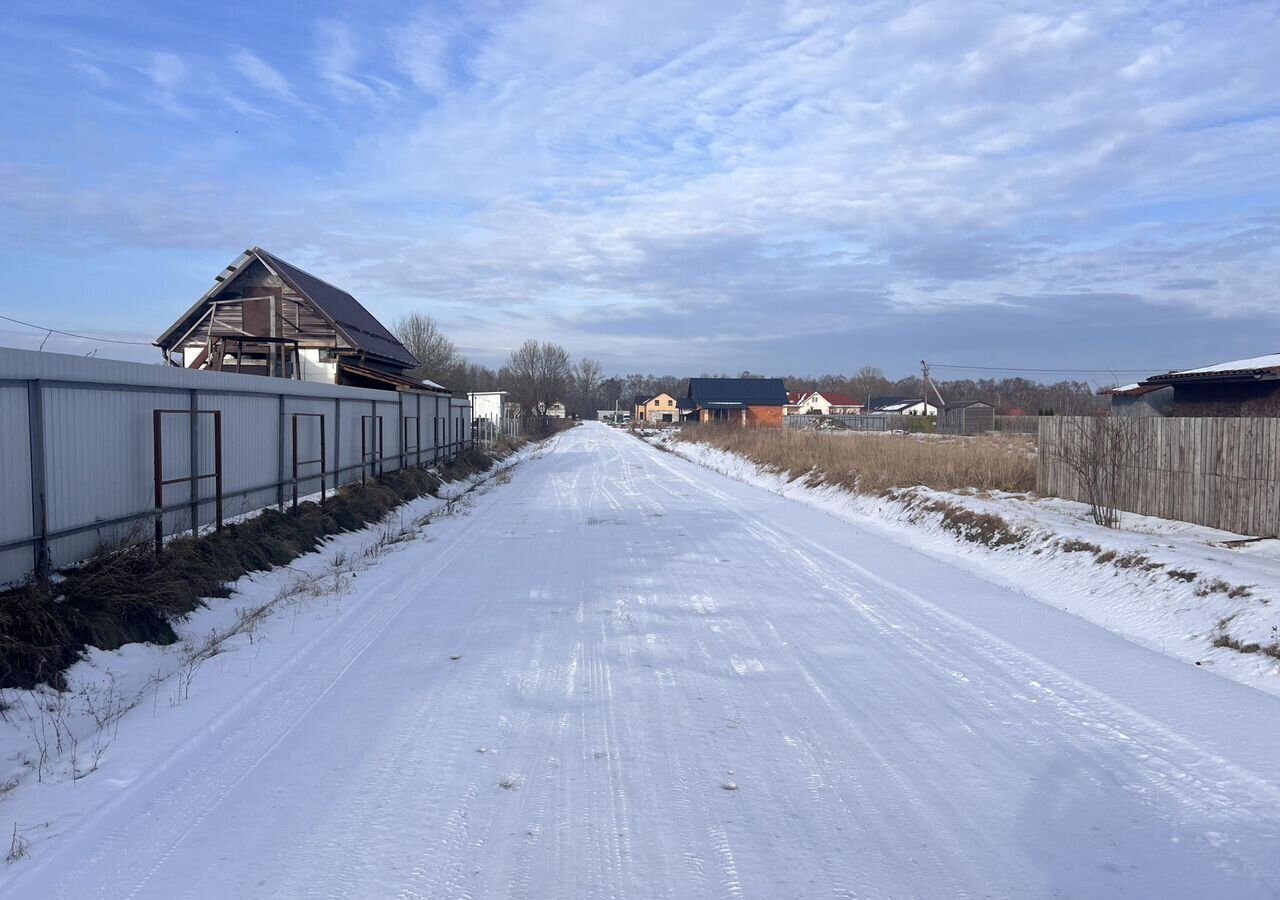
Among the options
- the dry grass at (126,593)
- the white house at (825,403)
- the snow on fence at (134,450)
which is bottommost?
the dry grass at (126,593)

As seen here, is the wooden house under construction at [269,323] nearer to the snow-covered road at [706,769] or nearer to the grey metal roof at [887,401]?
the snow-covered road at [706,769]

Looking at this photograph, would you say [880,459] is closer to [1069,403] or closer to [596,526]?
[1069,403]

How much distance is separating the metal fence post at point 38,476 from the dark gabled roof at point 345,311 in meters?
22.3

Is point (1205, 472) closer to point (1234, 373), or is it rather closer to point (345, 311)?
point (1234, 373)

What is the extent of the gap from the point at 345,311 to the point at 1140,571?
2920cm

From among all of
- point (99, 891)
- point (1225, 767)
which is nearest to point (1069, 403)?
point (1225, 767)

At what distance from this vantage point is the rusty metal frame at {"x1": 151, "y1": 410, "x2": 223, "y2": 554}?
376 inches

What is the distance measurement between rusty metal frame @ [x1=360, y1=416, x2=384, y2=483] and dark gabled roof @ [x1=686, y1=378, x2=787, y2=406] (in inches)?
3084

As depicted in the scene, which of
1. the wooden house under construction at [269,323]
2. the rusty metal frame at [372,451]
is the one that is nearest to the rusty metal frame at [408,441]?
the rusty metal frame at [372,451]

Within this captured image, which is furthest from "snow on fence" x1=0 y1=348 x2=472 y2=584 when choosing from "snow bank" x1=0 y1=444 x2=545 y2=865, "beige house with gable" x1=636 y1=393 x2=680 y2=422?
"beige house with gable" x1=636 y1=393 x2=680 y2=422

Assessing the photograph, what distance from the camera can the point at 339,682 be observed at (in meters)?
6.75

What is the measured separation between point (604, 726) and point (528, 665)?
1.53 m

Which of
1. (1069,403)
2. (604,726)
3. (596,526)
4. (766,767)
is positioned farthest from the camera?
(1069,403)

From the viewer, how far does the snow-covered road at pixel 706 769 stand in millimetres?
3965
